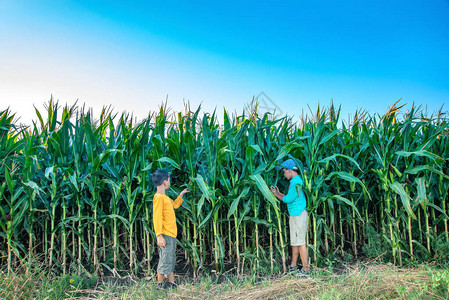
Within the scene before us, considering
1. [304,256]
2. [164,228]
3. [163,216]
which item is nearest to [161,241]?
[164,228]

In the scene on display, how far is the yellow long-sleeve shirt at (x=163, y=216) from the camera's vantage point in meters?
3.73

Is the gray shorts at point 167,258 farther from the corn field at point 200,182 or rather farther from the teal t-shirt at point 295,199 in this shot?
the teal t-shirt at point 295,199

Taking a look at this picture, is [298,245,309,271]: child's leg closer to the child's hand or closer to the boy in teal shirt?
the boy in teal shirt

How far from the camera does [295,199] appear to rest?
13.6ft

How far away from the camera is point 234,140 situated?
4.33 m

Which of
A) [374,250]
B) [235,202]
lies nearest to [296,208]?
[235,202]

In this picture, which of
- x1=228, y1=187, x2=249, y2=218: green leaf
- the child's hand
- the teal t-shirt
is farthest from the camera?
the teal t-shirt

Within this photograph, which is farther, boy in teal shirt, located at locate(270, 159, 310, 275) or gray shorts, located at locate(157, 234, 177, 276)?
boy in teal shirt, located at locate(270, 159, 310, 275)

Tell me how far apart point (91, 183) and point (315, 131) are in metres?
3.15

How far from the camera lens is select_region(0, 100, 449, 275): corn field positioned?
4188mm

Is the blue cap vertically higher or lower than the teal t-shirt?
higher

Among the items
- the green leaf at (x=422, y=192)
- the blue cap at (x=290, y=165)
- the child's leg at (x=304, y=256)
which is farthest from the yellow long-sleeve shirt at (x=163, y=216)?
the green leaf at (x=422, y=192)

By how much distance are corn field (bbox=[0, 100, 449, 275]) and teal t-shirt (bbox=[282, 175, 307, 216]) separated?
15 centimetres

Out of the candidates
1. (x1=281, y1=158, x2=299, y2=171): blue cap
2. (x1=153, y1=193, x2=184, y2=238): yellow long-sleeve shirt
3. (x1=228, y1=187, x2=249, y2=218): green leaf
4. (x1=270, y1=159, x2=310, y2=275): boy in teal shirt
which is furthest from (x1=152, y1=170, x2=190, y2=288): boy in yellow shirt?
(x1=281, y1=158, x2=299, y2=171): blue cap
